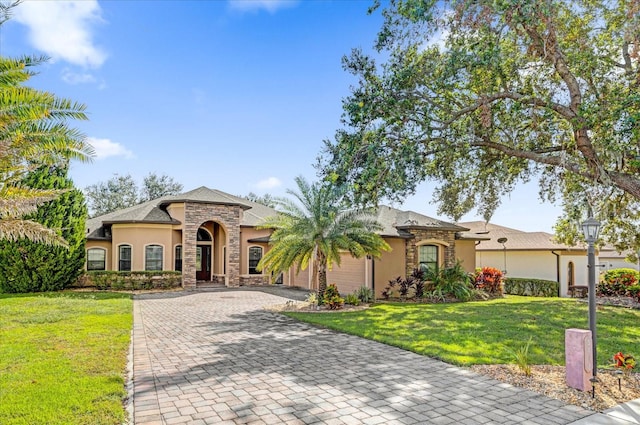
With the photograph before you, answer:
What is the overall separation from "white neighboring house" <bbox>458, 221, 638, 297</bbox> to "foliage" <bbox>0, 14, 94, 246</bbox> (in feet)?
66.6

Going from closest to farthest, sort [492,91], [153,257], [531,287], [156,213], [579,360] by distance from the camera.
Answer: [579,360], [492,91], [153,257], [156,213], [531,287]

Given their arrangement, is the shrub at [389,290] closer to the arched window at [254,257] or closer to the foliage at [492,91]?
the foliage at [492,91]

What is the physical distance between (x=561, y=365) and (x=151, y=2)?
39.7 feet

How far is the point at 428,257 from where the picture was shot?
774 inches

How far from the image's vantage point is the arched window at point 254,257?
946 inches

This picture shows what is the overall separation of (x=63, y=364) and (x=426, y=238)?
15.5m

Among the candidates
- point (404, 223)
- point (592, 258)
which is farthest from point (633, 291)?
point (592, 258)

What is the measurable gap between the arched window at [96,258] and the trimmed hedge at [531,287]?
22.9m

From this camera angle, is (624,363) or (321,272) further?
(321,272)

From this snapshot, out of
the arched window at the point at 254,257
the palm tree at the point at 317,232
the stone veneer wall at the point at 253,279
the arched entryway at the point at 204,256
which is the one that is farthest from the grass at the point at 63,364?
the arched entryway at the point at 204,256

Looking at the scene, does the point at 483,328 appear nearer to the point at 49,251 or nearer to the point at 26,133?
the point at 26,133

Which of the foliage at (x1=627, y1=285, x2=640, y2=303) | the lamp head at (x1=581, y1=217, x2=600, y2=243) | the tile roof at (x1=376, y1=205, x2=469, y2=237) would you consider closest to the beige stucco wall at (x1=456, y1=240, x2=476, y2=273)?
the tile roof at (x1=376, y1=205, x2=469, y2=237)

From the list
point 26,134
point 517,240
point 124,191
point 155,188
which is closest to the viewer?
point 26,134

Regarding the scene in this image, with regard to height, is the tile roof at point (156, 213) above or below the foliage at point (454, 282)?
above
